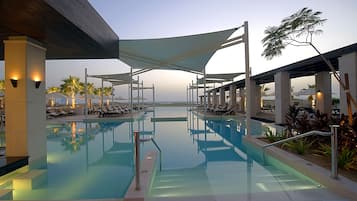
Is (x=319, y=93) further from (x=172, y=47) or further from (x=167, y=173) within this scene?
(x=167, y=173)

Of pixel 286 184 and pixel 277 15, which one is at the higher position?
pixel 277 15

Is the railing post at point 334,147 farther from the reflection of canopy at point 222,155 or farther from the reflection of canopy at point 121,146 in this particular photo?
the reflection of canopy at point 121,146

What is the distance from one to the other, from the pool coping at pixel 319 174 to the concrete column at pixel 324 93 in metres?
7.88

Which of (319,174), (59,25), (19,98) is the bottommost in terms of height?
(319,174)

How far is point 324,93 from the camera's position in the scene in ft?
41.8

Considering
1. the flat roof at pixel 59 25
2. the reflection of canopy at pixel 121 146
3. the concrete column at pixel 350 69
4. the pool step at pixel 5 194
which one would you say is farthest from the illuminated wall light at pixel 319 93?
the pool step at pixel 5 194

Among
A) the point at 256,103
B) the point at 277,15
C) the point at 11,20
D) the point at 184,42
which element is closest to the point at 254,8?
the point at 277,15

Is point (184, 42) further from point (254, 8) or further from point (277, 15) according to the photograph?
point (277, 15)

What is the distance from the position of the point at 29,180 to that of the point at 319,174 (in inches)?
209

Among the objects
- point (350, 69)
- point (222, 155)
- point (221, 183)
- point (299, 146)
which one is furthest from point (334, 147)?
point (350, 69)

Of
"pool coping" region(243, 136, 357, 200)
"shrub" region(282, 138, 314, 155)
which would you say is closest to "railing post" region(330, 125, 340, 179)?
"pool coping" region(243, 136, 357, 200)

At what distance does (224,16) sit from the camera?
13.4 m

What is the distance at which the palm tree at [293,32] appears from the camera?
759 centimetres

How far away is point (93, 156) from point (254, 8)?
9.86m
